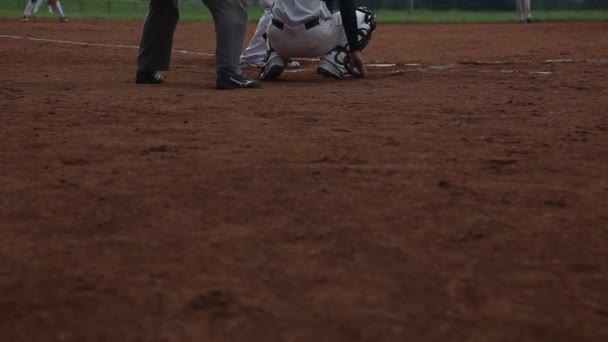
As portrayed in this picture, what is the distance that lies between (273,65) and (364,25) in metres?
0.87

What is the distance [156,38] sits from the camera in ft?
26.0

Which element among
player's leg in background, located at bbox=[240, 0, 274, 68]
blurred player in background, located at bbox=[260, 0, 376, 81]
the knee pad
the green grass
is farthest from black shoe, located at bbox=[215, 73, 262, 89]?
the green grass

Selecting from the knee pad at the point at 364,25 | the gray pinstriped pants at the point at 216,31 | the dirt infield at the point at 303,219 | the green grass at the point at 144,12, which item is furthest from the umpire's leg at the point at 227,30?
the green grass at the point at 144,12

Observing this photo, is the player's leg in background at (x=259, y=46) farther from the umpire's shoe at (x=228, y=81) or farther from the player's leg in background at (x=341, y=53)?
the umpire's shoe at (x=228, y=81)

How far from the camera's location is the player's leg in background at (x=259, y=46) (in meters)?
9.98

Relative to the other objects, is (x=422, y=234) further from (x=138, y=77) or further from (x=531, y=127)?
(x=138, y=77)

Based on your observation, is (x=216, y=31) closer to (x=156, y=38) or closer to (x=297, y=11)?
(x=156, y=38)

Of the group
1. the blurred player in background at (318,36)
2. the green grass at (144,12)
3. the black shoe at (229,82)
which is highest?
the blurred player in background at (318,36)

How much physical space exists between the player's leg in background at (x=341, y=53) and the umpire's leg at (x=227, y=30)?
112 centimetres

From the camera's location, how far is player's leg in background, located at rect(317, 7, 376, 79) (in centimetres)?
845

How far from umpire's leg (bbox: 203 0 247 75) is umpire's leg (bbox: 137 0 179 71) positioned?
57 centimetres

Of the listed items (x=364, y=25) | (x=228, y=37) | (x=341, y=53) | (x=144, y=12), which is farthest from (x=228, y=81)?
(x=144, y=12)

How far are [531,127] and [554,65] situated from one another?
4.63 metres

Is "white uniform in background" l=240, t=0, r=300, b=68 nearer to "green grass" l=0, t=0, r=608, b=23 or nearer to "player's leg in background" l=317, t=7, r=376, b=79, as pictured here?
"player's leg in background" l=317, t=7, r=376, b=79
